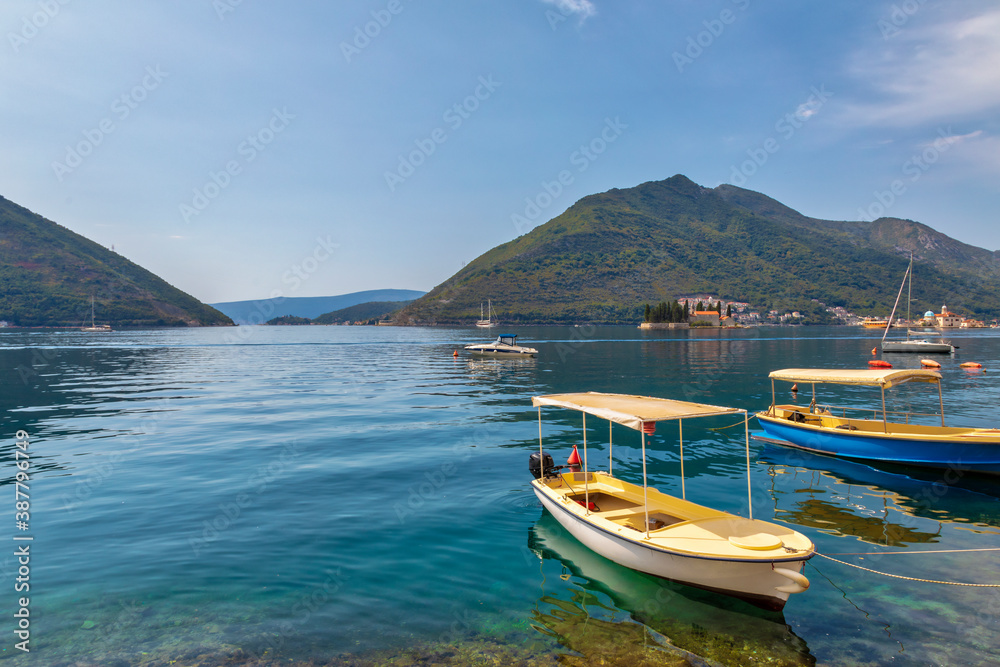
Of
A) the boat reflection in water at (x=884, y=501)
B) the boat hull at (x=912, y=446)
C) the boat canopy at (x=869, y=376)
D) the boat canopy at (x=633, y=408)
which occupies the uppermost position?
the boat canopy at (x=633, y=408)

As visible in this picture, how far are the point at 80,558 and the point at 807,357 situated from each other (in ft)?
276

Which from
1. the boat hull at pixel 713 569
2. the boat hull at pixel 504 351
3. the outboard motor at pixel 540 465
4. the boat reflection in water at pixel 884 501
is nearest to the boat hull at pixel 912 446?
the boat reflection in water at pixel 884 501

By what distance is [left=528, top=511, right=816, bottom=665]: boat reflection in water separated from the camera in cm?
948

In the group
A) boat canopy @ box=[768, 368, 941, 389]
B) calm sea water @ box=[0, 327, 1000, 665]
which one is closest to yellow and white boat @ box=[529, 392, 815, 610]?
calm sea water @ box=[0, 327, 1000, 665]

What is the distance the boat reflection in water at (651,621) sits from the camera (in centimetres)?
948

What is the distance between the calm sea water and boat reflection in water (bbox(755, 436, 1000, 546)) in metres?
0.11

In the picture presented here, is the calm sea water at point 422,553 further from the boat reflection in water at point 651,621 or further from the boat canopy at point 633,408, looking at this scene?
the boat canopy at point 633,408

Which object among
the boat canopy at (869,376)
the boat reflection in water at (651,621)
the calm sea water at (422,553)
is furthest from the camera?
the boat canopy at (869,376)

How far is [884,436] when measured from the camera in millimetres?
20766

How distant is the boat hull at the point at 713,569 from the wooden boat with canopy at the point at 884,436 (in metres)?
13.8

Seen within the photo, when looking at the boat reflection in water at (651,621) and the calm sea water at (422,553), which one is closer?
the boat reflection in water at (651,621)

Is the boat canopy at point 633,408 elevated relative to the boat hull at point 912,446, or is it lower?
elevated

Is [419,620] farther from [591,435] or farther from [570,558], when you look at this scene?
[591,435]

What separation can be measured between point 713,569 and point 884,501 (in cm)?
1174
